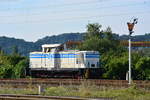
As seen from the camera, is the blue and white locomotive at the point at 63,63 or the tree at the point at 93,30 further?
the tree at the point at 93,30

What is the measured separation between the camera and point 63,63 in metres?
35.6

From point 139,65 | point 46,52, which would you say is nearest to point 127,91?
point 139,65

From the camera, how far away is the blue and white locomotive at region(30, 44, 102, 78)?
3450 cm

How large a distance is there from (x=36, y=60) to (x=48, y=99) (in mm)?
21614

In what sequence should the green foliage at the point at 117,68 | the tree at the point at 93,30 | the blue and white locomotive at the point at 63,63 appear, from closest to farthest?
the green foliage at the point at 117,68, the blue and white locomotive at the point at 63,63, the tree at the point at 93,30

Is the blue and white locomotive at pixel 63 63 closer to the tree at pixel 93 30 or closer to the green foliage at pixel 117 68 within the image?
the green foliage at pixel 117 68

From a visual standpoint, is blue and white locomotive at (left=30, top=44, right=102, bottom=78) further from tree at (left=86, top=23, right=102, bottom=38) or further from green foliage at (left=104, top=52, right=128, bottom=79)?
tree at (left=86, top=23, right=102, bottom=38)

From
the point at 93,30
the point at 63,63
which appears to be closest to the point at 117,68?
the point at 63,63

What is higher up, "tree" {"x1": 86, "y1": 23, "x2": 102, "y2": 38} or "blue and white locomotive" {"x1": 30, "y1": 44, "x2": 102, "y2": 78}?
"tree" {"x1": 86, "y1": 23, "x2": 102, "y2": 38}

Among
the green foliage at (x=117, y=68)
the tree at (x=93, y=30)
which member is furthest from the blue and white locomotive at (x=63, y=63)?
the tree at (x=93, y=30)

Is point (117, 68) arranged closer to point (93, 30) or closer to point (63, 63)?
point (63, 63)

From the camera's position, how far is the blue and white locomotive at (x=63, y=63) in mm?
34500

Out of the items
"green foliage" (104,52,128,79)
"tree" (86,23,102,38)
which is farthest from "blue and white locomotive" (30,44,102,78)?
"tree" (86,23,102,38)

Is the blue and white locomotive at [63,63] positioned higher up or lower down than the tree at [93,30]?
lower down
